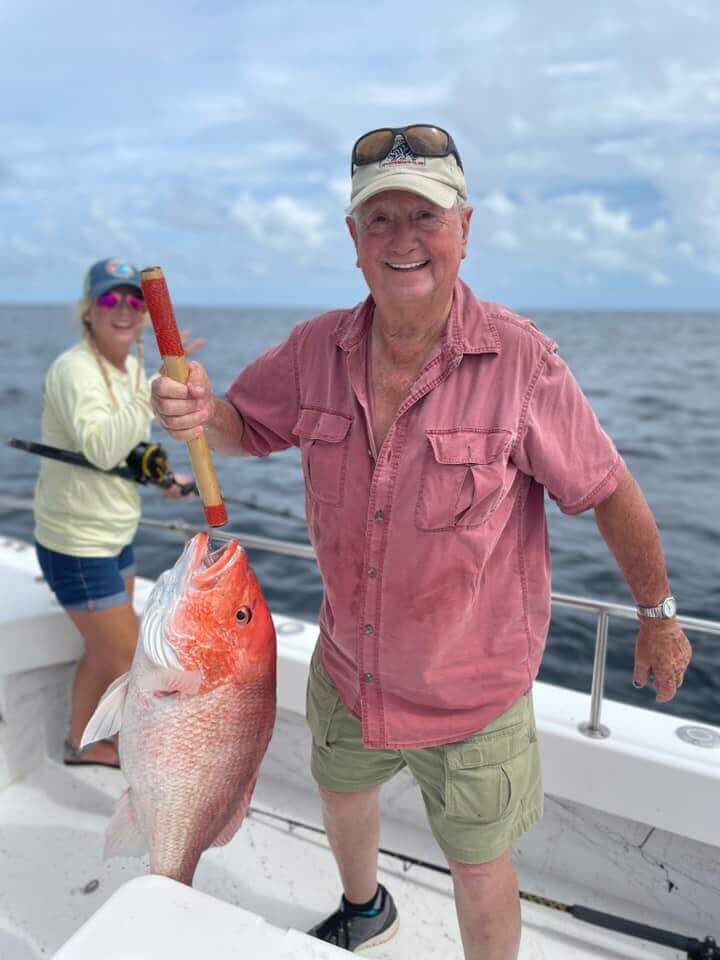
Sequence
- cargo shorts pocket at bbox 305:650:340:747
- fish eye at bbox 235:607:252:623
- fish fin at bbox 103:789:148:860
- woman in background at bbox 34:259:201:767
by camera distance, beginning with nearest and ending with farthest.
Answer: fish eye at bbox 235:607:252:623 → fish fin at bbox 103:789:148:860 → cargo shorts pocket at bbox 305:650:340:747 → woman in background at bbox 34:259:201:767

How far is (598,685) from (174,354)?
1.89 metres

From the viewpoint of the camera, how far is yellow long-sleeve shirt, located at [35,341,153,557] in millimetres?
3018

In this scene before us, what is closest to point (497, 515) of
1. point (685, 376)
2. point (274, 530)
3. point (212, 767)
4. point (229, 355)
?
point (212, 767)

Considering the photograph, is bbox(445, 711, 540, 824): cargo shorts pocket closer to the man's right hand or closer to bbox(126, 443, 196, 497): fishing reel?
the man's right hand

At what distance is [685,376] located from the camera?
1148 inches

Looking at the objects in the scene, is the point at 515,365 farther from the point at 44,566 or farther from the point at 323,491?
the point at 44,566

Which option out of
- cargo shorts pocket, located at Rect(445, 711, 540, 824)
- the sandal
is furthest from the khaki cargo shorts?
the sandal

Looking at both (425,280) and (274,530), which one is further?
(274,530)

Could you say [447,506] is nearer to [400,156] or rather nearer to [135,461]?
[400,156]

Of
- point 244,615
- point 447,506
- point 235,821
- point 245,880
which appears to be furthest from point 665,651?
point 245,880

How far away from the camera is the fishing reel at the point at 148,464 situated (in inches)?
131

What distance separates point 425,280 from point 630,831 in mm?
2118

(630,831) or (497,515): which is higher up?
(497,515)

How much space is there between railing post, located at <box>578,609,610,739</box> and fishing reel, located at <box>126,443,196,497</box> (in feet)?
6.20
